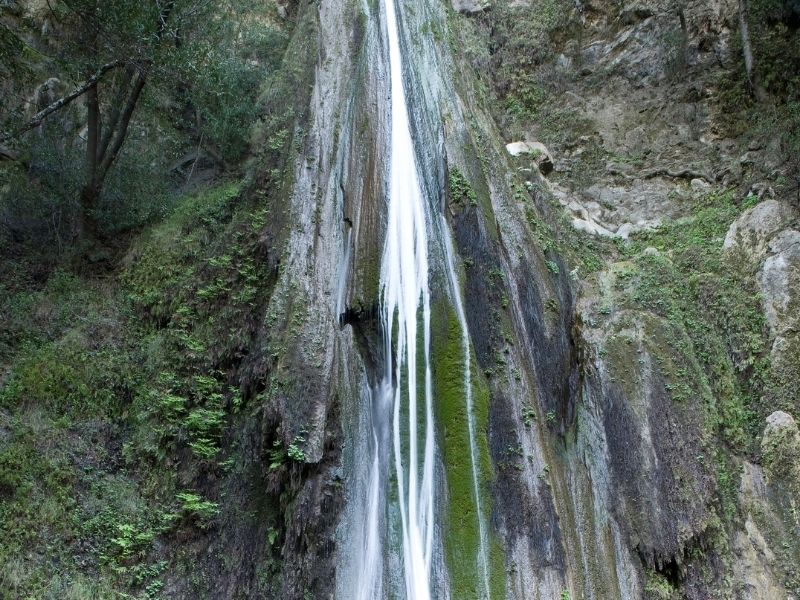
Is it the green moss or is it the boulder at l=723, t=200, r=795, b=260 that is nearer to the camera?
the green moss

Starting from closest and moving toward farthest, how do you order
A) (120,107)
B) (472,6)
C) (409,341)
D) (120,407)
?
(409,341) < (120,407) < (120,107) < (472,6)

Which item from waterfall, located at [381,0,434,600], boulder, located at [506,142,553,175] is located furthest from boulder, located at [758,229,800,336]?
waterfall, located at [381,0,434,600]

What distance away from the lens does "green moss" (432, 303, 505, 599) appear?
760cm

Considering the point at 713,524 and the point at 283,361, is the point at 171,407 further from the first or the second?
the point at 713,524

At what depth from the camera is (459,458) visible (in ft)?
27.0

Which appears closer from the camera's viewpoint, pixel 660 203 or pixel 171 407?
pixel 171 407

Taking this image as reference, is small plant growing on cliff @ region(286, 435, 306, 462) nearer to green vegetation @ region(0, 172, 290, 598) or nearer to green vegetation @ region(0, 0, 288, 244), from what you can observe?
green vegetation @ region(0, 172, 290, 598)

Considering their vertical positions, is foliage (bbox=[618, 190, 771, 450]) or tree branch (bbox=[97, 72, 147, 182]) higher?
tree branch (bbox=[97, 72, 147, 182])

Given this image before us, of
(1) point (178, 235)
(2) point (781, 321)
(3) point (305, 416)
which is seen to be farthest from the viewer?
(1) point (178, 235)

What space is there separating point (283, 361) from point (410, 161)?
398 cm

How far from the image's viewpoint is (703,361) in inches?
Answer: 432

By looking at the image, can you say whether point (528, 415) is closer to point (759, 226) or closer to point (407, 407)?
point (407, 407)

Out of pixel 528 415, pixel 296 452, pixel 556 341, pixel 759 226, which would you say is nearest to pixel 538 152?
pixel 759 226

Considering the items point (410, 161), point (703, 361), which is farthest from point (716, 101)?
point (410, 161)
